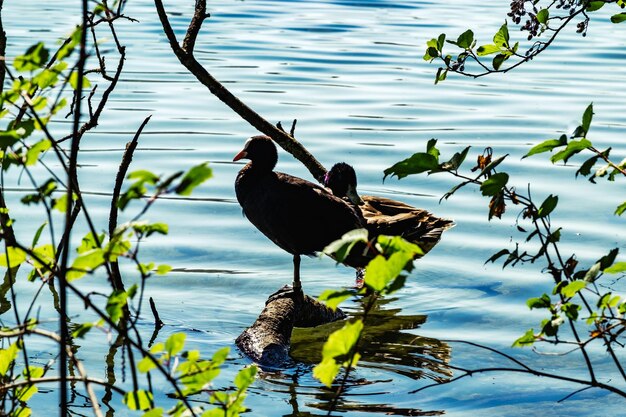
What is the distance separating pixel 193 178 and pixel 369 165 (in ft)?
30.6

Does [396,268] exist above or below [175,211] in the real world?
above

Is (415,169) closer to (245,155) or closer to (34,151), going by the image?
(34,151)

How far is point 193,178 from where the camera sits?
2398 mm

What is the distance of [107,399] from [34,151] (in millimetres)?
3471

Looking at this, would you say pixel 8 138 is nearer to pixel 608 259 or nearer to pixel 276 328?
pixel 608 259

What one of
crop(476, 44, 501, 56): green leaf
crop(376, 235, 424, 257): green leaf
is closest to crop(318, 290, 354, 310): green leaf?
crop(376, 235, 424, 257): green leaf

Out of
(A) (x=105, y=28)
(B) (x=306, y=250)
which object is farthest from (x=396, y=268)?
(A) (x=105, y=28)

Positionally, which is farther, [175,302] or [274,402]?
[175,302]

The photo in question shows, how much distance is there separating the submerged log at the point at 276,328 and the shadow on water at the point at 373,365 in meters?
0.14

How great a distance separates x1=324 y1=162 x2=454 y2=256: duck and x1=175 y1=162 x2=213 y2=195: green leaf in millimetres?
5564

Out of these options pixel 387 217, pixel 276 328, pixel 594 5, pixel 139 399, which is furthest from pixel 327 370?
pixel 387 217

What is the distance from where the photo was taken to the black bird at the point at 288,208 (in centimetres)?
718

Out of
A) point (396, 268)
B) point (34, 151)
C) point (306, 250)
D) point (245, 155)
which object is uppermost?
point (34, 151)

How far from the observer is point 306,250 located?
7.32m
